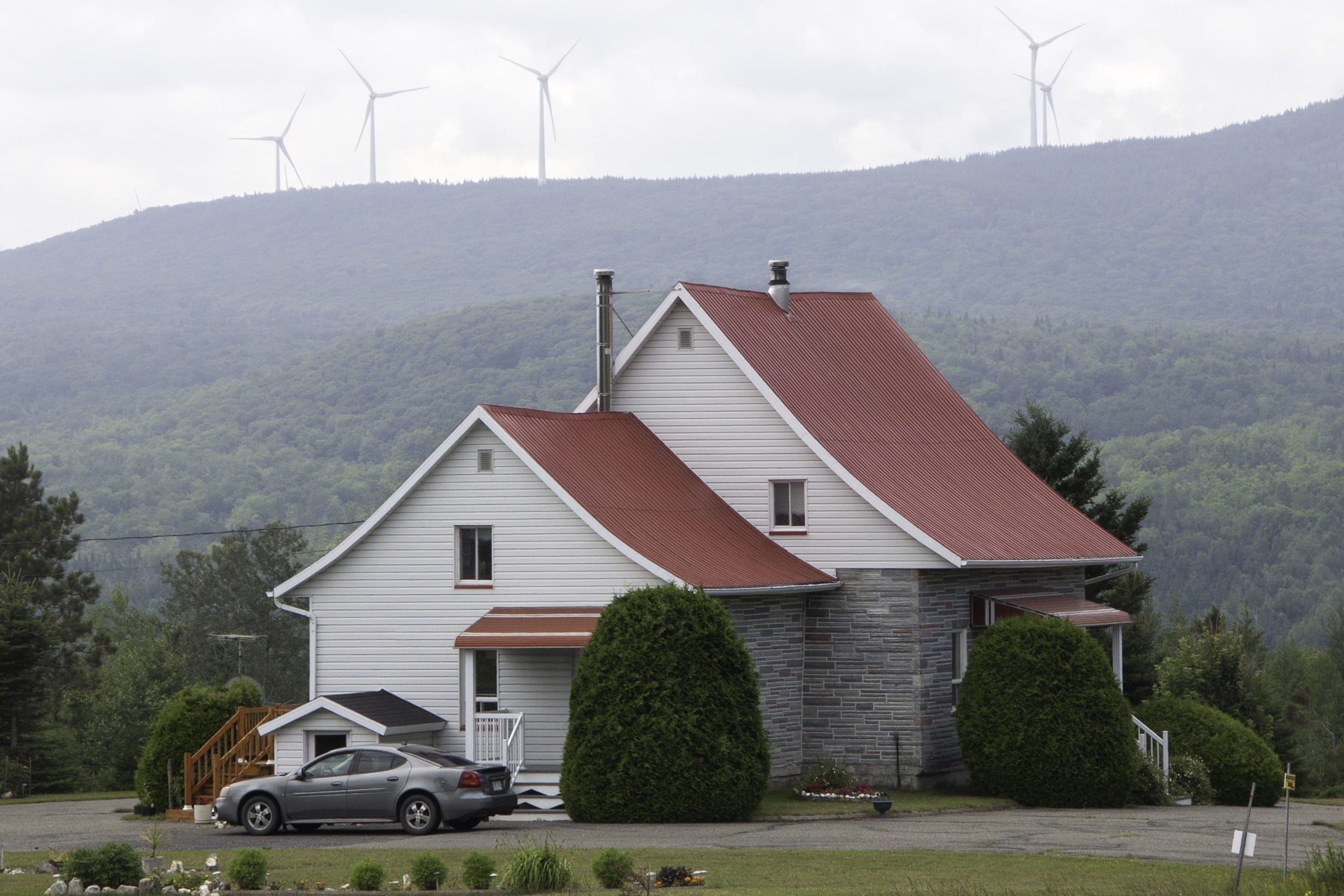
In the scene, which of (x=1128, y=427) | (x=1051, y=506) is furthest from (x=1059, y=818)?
(x=1128, y=427)

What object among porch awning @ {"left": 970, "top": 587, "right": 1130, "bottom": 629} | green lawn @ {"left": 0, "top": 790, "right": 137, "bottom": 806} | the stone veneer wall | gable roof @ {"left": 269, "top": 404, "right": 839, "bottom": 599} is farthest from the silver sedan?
green lawn @ {"left": 0, "top": 790, "right": 137, "bottom": 806}

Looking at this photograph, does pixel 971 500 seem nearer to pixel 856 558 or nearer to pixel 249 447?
pixel 856 558

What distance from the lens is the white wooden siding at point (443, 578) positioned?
30875 mm

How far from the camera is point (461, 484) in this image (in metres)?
31.4

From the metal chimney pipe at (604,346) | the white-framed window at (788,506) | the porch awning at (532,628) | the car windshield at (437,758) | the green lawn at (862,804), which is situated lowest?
the green lawn at (862,804)

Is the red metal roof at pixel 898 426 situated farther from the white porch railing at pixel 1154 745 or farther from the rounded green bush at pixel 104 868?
the rounded green bush at pixel 104 868

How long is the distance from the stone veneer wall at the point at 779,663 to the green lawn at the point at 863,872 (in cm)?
796

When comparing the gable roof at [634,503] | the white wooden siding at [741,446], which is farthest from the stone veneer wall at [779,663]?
the white wooden siding at [741,446]

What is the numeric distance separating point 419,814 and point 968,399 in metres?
135

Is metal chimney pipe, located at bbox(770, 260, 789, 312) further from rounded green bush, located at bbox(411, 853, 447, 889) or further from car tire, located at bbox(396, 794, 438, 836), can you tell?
rounded green bush, located at bbox(411, 853, 447, 889)

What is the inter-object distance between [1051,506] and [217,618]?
69.0 metres

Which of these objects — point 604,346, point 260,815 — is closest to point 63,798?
point 260,815

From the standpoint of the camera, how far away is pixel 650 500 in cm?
3262

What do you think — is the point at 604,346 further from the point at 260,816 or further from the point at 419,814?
the point at 260,816
